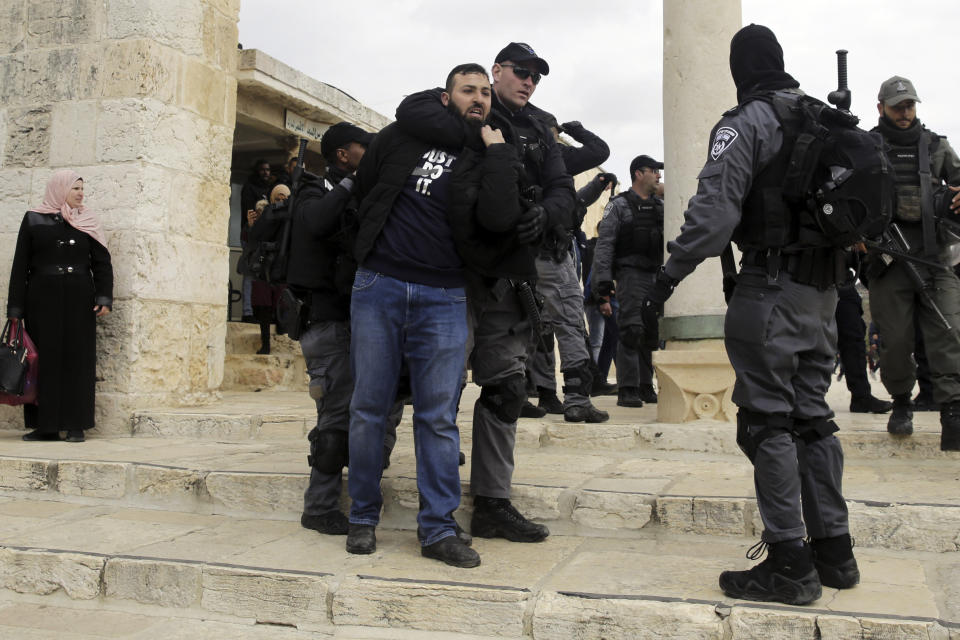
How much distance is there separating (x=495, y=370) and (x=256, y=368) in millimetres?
5380

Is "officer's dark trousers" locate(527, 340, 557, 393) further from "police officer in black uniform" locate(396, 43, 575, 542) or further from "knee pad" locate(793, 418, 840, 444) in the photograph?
"knee pad" locate(793, 418, 840, 444)

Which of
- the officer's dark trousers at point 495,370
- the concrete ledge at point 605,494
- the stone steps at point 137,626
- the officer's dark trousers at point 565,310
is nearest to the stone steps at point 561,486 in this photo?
the concrete ledge at point 605,494

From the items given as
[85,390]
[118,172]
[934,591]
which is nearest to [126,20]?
[118,172]

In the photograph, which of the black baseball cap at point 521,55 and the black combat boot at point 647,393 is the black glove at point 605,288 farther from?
the black baseball cap at point 521,55

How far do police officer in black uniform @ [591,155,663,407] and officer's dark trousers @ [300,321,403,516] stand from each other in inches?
129

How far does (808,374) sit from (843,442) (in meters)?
2.09

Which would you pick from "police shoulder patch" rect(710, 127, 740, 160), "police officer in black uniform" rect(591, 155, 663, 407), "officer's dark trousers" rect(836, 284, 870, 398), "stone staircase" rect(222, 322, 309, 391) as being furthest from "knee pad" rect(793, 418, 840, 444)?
"stone staircase" rect(222, 322, 309, 391)

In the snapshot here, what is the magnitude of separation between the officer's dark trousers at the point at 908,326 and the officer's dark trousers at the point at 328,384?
110 inches

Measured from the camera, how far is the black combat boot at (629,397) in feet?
21.7

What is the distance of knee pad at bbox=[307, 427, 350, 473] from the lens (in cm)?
357

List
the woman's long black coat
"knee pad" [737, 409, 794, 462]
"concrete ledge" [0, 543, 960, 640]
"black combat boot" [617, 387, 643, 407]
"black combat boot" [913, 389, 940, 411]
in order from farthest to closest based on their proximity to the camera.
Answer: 1. "black combat boot" [617, 387, 643, 407]
2. "black combat boot" [913, 389, 940, 411]
3. the woman's long black coat
4. "knee pad" [737, 409, 794, 462]
5. "concrete ledge" [0, 543, 960, 640]

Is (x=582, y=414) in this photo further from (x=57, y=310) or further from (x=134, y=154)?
(x=134, y=154)

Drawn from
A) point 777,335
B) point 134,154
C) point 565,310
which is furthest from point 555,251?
point 134,154

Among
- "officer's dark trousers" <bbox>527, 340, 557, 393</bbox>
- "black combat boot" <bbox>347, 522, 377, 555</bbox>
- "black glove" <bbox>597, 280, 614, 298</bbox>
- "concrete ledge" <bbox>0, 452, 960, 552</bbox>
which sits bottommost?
"black combat boot" <bbox>347, 522, 377, 555</bbox>
